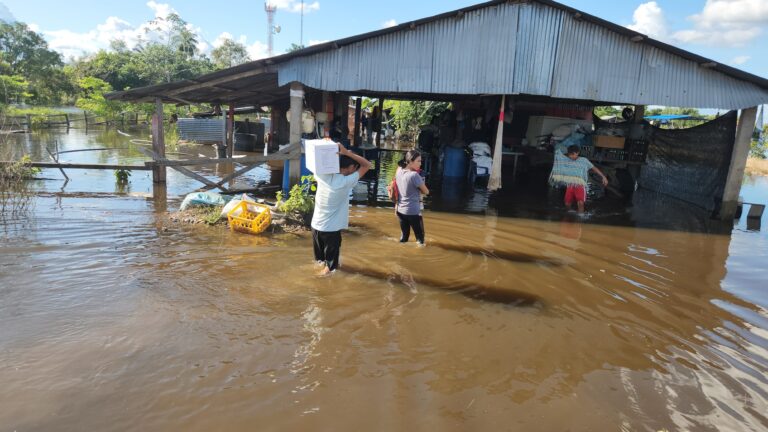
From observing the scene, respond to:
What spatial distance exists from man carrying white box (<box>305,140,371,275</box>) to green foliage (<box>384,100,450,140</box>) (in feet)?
87.8

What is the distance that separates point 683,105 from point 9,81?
39495mm

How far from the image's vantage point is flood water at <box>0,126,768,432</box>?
10.2 ft

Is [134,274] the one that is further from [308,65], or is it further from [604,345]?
[308,65]

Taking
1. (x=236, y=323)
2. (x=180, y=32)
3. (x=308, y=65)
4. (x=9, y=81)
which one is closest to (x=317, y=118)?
(x=308, y=65)

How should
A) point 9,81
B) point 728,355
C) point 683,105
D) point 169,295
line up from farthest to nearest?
point 9,81
point 683,105
point 169,295
point 728,355

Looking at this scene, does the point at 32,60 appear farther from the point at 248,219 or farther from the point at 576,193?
the point at 576,193

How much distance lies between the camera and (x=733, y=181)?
10.8 meters

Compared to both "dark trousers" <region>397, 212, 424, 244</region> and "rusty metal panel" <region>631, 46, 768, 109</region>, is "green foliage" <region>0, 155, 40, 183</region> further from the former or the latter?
"rusty metal panel" <region>631, 46, 768, 109</region>

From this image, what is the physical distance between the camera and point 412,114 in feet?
110

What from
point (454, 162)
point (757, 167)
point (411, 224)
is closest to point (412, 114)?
point (454, 162)

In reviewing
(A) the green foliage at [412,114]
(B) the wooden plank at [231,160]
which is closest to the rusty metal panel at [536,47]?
(B) the wooden plank at [231,160]

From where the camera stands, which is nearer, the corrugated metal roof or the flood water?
the flood water

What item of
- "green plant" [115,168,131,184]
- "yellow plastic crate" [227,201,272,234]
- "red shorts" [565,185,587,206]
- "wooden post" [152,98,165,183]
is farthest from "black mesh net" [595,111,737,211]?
"green plant" [115,168,131,184]

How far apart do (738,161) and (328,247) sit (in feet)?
34.0
